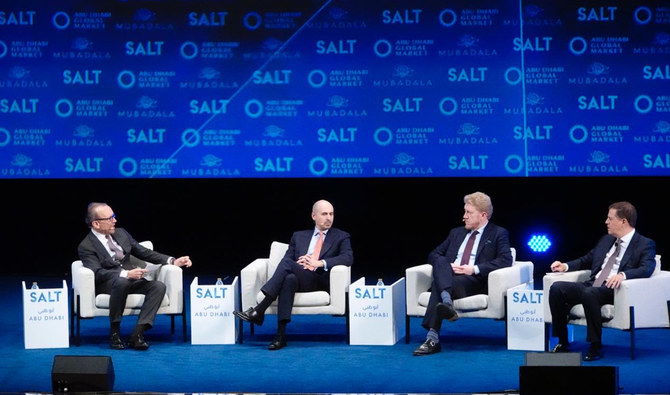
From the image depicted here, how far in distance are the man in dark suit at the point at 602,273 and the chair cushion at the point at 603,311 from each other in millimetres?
30

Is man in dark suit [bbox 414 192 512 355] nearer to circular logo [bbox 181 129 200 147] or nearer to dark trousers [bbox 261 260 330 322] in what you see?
dark trousers [bbox 261 260 330 322]

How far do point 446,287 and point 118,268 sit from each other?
238 cm

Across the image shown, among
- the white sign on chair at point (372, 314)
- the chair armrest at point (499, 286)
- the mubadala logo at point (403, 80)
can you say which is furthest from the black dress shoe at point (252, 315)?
the mubadala logo at point (403, 80)

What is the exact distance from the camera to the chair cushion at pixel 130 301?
833 cm

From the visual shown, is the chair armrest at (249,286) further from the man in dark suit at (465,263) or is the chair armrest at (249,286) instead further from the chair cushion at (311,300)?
the man in dark suit at (465,263)

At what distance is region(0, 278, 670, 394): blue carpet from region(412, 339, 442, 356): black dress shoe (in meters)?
0.06

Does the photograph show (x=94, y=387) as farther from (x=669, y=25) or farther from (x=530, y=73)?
(x=669, y=25)

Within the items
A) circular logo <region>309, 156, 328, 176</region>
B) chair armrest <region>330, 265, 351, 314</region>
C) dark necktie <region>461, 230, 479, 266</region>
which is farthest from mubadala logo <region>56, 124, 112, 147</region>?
dark necktie <region>461, 230, 479, 266</region>

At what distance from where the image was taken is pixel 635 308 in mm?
7695

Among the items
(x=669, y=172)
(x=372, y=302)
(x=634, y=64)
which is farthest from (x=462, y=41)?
(x=372, y=302)

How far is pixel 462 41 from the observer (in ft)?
35.8

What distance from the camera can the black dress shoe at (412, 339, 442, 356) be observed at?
796 cm

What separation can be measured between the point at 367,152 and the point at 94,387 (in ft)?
19.4

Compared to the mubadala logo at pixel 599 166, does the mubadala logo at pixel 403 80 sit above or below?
above
